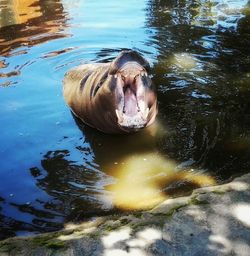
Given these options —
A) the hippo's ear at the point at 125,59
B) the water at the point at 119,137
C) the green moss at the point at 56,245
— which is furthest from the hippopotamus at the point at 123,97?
the green moss at the point at 56,245

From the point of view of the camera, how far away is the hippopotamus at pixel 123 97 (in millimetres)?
5887

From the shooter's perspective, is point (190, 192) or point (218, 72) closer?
point (190, 192)

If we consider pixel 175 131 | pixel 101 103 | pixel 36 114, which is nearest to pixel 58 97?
pixel 36 114

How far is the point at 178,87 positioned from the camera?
7527mm

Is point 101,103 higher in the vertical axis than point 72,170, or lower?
higher

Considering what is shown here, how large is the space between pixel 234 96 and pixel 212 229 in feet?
11.2

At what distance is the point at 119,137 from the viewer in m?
6.35

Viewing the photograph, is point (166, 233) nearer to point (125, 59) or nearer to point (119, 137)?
point (119, 137)

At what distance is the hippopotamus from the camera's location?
19.3ft

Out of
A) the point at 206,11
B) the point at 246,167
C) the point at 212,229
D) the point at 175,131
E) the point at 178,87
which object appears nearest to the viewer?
the point at 212,229

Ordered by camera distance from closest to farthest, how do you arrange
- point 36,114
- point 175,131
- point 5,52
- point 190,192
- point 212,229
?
point 212,229
point 190,192
point 175,131
point 36,114
point 5,52

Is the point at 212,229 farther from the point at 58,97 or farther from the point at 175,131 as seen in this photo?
the point at 58,97

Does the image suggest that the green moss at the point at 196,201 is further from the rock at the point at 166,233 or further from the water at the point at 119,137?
the water at the point at 119,137

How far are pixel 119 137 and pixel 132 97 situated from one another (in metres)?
0.64
